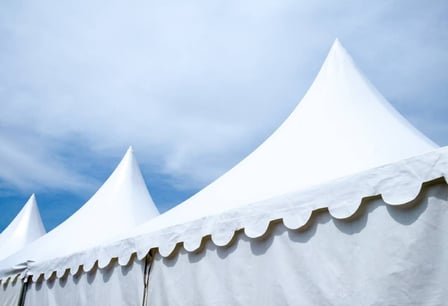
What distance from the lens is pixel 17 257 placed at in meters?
5.58

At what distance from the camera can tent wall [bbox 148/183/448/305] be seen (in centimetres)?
163

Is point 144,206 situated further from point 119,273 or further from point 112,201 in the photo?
→ point 119,273

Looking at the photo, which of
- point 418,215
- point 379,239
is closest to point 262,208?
point 379,239

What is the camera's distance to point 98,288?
3.44 meters

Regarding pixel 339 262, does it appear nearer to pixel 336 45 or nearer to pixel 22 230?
pixel 336 45

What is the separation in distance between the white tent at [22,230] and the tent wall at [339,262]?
11.3 meters

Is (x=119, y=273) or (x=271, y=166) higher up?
(x=271, y=166)

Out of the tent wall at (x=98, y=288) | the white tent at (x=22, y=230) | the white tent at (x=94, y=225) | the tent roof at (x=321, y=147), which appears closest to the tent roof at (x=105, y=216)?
the white tent at (x=94, y=225)

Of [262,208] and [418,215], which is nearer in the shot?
[418,215]

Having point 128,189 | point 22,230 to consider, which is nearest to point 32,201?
point 22,230

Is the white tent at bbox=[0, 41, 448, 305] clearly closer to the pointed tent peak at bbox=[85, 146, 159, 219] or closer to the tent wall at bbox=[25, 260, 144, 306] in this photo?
the tent wall at bbox=[25, 260, 144, 306]

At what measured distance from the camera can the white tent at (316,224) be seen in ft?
5.52

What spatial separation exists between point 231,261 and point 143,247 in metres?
0.90

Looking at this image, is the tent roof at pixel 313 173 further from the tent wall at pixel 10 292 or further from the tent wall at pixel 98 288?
the tent wall at pixel 10 292
